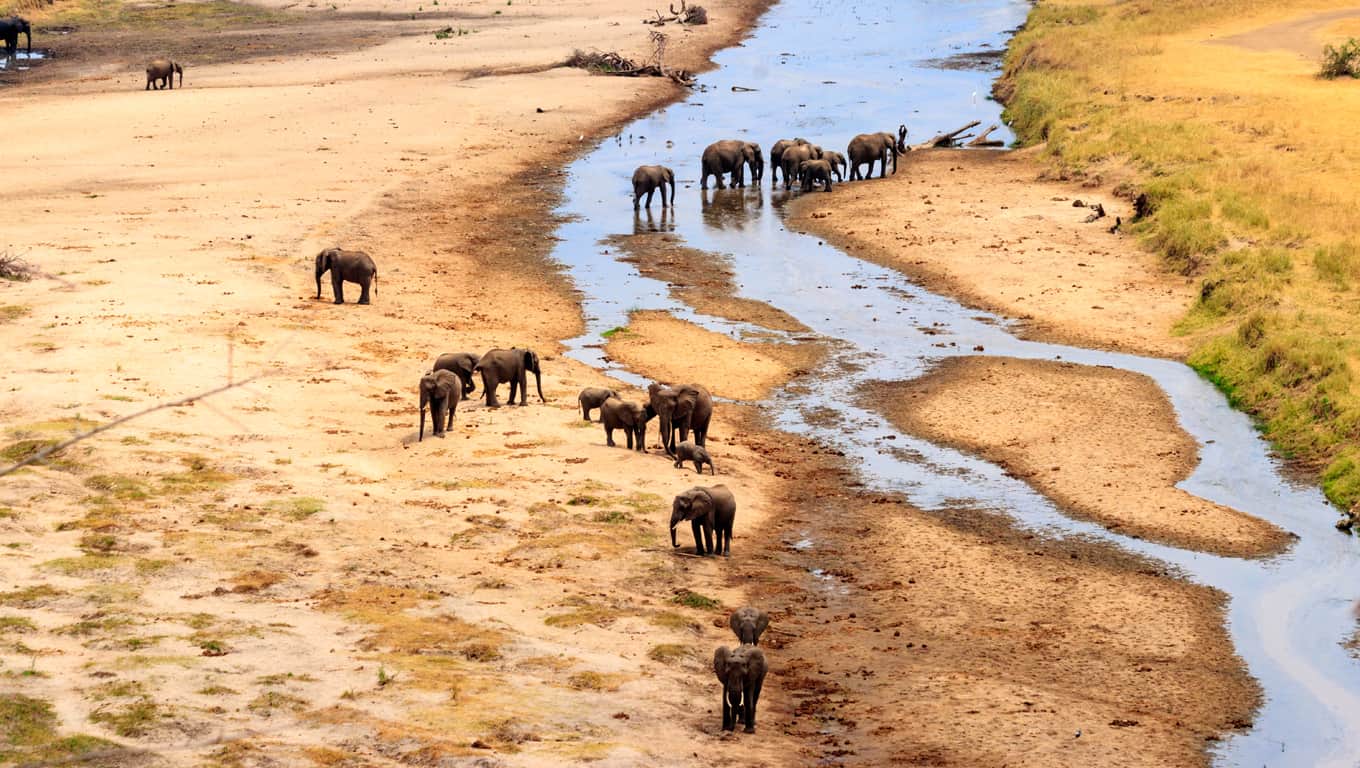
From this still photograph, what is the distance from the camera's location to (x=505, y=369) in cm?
2486

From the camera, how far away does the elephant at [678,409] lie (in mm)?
23344

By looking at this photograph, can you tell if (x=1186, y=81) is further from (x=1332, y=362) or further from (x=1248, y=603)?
(x=1248, y=603)

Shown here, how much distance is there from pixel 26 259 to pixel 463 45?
142ft

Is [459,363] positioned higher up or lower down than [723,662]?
higher up

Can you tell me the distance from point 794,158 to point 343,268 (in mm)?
19643

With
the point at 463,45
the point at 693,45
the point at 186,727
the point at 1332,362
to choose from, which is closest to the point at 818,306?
the point at 1332,362

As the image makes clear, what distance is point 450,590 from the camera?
17891 mm

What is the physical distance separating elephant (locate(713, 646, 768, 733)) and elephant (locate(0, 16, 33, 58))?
2529 inches

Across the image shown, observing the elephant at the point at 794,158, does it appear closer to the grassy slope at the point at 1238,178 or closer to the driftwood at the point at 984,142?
the grassy slope at the point at 1238,178

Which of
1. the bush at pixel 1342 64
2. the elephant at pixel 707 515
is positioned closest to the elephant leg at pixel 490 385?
the elephant at pixel 707 515

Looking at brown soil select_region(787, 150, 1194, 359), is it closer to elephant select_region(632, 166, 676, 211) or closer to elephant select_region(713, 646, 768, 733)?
elephant select_region(632, 166, 676, 211)

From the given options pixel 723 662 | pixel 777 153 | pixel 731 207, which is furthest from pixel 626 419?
pixel 777 153

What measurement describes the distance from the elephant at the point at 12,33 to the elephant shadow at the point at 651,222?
38.6 meters

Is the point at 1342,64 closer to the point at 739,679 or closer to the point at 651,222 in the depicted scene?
the point at 651,222
